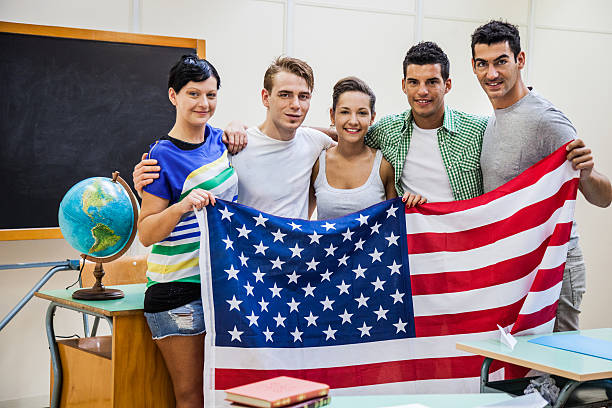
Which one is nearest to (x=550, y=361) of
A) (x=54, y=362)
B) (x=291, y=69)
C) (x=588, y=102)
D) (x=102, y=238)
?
(x=291, y=69)

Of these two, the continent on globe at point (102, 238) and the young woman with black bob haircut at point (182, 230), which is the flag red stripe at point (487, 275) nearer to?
the young woman with black bob haircut at point (182, 230)

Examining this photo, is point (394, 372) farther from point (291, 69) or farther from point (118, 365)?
point (291, 69)

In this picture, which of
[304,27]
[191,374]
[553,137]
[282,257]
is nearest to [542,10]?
[304,27]

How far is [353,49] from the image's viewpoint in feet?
18.9

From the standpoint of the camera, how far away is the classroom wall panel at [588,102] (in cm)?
641

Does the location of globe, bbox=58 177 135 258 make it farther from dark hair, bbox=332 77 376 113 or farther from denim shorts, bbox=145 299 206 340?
dark hair, bbox=332 77 376 113

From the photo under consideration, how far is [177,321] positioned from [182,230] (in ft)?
1.25

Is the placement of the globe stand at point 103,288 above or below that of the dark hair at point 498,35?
below

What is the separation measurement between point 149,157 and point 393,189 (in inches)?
47.6

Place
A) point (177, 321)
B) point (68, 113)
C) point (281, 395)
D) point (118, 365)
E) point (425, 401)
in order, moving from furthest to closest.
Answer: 1. point (68, 113)
2. point (118, 365)
3. point (177, 321)
4. point (425, 401)
5. point (281, 395)

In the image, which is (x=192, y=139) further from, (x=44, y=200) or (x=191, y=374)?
(x=44, y=200)

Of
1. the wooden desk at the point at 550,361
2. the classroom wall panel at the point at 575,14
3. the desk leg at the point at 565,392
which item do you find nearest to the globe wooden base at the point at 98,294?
the wooden desk at the point at 550,361

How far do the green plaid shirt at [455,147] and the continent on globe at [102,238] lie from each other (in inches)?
53.8

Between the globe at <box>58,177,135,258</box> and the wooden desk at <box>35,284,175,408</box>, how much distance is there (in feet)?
0.90
